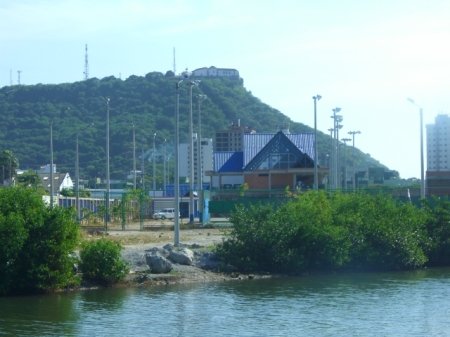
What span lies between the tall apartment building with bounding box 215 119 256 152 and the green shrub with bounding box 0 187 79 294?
99.6m

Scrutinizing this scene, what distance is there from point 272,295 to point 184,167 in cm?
10838

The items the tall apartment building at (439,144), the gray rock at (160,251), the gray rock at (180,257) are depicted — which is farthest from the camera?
the tall apartment building at (439,144)

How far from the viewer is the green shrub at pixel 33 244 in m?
24.4

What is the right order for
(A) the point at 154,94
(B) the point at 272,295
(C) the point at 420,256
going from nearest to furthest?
(B) the point at 272,295, (C) the point at 420,256, (A) the point at 154,94

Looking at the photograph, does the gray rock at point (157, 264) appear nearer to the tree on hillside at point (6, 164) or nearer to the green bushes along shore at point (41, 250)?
the green bushes along shore at point (41, 250)

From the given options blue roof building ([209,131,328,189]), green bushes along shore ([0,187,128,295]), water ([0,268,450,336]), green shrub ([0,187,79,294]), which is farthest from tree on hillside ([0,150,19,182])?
water ([0,268,450,336])

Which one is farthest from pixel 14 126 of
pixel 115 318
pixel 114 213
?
pixel 115 318

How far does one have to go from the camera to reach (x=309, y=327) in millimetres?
19516

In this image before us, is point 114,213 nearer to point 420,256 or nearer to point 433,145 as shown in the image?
point 420,256

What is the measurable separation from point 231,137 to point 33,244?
349 feet

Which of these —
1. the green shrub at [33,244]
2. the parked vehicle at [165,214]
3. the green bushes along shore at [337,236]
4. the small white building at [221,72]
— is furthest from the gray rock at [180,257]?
the small white building at [221,72]

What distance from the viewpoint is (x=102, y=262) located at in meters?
26.5

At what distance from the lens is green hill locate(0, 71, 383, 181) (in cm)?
10869

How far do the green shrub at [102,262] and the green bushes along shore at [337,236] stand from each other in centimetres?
612
